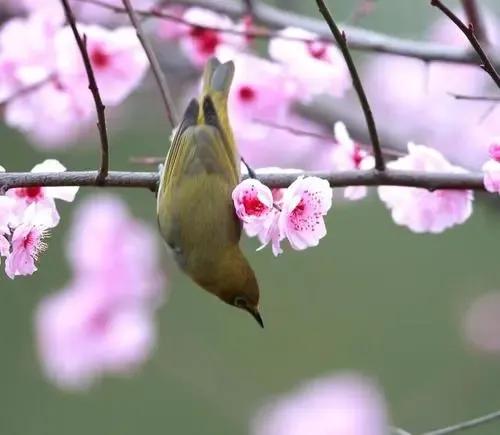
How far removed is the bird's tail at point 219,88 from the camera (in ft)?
4.69

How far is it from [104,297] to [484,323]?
1.17 meters

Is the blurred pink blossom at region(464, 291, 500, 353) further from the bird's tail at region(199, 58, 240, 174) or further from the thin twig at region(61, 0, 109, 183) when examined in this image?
the thin twig at region(61, 0, 109, 183)

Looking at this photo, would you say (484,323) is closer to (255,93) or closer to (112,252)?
(112,252)

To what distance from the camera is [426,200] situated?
52.3 inches

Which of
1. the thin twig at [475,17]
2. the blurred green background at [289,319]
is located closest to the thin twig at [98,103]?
the thin twig at [475,17]

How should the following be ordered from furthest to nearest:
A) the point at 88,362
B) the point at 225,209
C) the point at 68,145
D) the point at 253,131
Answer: the point at 68,145, the point at 88,362, the point at 253,131, the point at 225,209

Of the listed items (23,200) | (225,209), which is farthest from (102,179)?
(225,209)

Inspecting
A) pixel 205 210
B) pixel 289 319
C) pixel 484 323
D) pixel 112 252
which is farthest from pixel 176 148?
pixel 289 319

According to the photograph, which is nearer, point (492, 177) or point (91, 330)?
point (492, 177)

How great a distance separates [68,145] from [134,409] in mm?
1440

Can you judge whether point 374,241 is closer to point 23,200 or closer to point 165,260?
point 165,260

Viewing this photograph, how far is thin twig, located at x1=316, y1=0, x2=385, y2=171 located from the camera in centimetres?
103

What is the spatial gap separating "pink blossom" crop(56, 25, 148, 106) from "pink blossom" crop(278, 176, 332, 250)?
65 centimetres

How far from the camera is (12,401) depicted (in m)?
3.78
